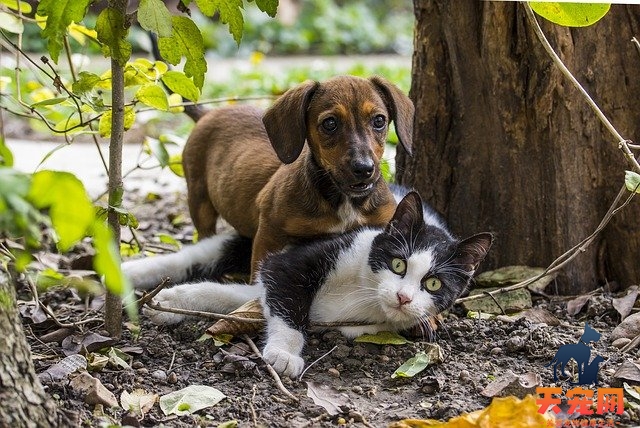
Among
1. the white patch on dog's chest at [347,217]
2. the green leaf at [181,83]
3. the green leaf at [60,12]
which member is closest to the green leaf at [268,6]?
the green leaf at [181,83]

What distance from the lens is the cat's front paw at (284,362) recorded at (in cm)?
307

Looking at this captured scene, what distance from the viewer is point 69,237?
160 centimetres

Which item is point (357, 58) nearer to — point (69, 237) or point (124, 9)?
point (124, 9)

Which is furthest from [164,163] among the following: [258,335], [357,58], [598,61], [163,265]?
[357,58]

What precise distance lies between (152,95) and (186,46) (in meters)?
0.26

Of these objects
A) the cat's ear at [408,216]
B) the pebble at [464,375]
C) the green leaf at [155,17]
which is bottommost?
the pebble at [464,375]

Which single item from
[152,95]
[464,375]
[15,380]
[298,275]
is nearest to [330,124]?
[298,275]

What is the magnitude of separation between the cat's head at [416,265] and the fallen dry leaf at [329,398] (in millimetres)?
483

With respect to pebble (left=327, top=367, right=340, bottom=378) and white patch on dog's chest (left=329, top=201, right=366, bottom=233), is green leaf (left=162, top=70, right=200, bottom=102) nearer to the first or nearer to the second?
white patch on dog's chest (left=329, top=201, right=366, bottom=233)

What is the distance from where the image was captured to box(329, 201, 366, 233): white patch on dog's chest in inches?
150

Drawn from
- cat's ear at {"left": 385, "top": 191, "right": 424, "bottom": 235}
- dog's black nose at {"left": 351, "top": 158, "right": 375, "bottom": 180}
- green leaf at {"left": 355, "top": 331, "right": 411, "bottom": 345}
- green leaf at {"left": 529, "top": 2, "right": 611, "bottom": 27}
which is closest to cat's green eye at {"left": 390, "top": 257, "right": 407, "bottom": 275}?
cat's ear at {"left": 385, "top": 191, "right": 424, "bottom": 235}

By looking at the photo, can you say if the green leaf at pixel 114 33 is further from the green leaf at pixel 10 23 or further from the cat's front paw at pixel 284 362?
the cat's front paw at pixel 284 362

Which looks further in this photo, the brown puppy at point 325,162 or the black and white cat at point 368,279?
the brown puppy at point 325,162

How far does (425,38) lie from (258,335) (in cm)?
166
